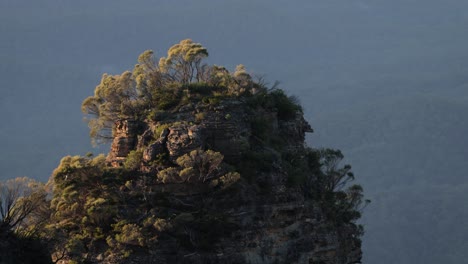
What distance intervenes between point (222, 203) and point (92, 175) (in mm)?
7530

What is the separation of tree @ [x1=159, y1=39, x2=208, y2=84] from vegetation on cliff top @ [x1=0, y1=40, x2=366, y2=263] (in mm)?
547

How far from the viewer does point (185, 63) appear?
69812 millimetres

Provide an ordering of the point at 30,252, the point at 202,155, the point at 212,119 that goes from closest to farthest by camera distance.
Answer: the point at 30,252
the point at 202,155
the point at 212,119

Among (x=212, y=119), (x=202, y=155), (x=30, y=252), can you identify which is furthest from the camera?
(x=212, y=119)

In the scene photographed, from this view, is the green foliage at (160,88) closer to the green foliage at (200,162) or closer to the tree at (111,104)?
the tree at (111,104)

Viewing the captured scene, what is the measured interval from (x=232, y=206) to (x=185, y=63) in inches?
615

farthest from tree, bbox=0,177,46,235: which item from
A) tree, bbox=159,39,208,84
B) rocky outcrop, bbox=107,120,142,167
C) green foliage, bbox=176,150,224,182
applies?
tree, bbox=159,39,208,84

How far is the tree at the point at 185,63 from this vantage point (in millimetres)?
69000

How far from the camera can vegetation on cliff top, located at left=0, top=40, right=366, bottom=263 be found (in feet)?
182

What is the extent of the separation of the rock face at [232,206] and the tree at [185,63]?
22.8 feet

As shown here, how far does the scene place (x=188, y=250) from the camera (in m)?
55.3

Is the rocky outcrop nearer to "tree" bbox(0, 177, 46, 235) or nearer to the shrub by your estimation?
the shrub

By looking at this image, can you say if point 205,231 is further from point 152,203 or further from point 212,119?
point 212,119

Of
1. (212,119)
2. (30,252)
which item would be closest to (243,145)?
(212,119)
